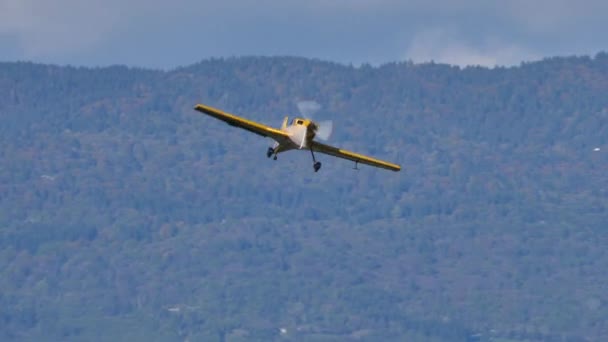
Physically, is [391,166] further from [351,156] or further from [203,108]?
[203,108]

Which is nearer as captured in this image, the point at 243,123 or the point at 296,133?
the point at 243,123

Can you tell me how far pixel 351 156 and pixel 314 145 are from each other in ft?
11.1

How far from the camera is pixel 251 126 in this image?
420ft

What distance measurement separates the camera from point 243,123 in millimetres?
128000

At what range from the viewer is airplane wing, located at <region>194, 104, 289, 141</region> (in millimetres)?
126562

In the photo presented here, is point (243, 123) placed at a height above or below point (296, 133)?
above

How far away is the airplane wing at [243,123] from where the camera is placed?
12656 centimetres

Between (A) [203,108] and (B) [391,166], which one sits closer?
(A) [203,108]

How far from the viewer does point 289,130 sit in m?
131

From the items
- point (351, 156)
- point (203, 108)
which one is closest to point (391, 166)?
point (351, 156)

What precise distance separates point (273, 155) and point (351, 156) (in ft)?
15.2

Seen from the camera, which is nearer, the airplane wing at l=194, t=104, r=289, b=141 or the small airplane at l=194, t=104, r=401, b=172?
the airplane wing at l=194, t=104, r=289, b=141

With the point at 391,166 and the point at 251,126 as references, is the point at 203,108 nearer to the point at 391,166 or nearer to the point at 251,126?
the point at 251,126

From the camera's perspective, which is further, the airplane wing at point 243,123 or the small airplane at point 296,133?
the small airplane at point 296,133
